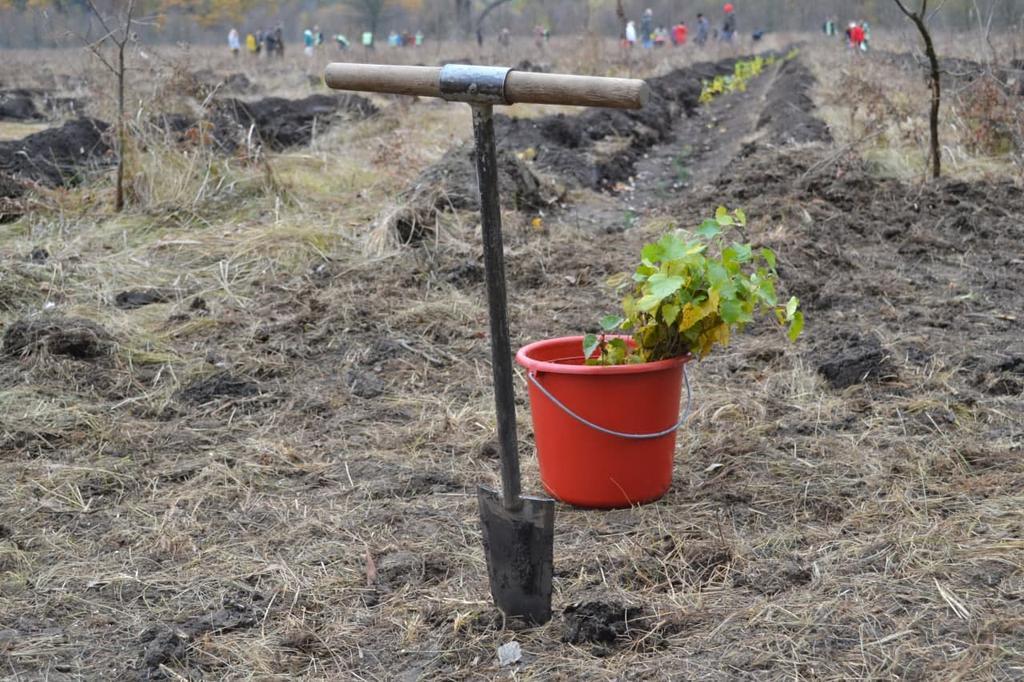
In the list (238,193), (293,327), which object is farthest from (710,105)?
(293,327)

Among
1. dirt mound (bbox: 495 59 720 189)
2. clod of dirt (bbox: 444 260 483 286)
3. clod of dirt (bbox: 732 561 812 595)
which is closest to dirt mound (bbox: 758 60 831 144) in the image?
dirt mound (bbox: 495 59 720 189)

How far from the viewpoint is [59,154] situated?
8.63 meters

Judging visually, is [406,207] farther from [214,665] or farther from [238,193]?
[214,665]

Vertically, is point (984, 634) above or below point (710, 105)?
below

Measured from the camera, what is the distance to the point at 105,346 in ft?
15.1

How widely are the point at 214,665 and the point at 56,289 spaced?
12.2 ft

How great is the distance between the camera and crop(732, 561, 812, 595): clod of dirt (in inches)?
99.3

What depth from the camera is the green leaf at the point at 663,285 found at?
281cm

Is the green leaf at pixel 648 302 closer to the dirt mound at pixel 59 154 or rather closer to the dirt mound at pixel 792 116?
the dirt mound at pixel 59 154

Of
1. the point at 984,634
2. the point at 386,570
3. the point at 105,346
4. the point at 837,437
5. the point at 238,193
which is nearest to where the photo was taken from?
the point at 984,634

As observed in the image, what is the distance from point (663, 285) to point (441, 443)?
3.99ft

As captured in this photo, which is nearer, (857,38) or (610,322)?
(610,322)

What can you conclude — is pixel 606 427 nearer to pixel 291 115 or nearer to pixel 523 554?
pixel 523 554

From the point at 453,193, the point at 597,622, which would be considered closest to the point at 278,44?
the point at 453,193
